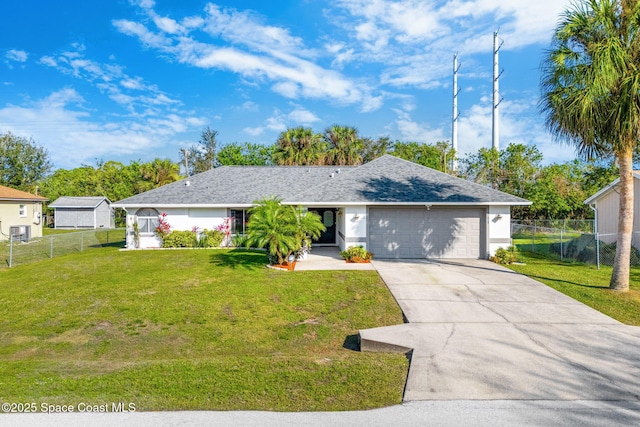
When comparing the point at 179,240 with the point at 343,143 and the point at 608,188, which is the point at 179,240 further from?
the point at 608,188

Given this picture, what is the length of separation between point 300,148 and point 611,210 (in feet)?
70.7

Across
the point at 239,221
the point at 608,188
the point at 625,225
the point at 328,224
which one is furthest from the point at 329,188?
the point at 608,188

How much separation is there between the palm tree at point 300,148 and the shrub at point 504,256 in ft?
60.0

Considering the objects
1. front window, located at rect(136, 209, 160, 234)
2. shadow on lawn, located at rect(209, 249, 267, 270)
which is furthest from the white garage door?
front window, located at rect(136, 209, 160, 234)

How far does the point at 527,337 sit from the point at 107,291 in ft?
36.6

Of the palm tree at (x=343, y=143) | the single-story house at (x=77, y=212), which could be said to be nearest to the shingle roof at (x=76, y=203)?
the single-story house at (x=77, y=212)

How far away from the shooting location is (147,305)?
32.1ft

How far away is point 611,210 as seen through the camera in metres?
18.6

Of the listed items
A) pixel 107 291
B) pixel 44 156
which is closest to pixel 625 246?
pixel 107 291

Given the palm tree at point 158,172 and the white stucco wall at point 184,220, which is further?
Result: the palm tree at point 158,172

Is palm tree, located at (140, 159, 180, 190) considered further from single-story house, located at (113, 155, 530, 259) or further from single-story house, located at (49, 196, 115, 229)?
single-story house, located at (113, 155, 530, 259)

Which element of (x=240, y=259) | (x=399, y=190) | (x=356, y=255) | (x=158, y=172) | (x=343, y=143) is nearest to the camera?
(x=356, y=255)

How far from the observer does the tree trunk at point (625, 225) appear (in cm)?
1074

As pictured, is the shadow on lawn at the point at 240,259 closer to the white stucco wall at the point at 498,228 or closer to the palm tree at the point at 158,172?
the white stucco wall at the point at 498,228
